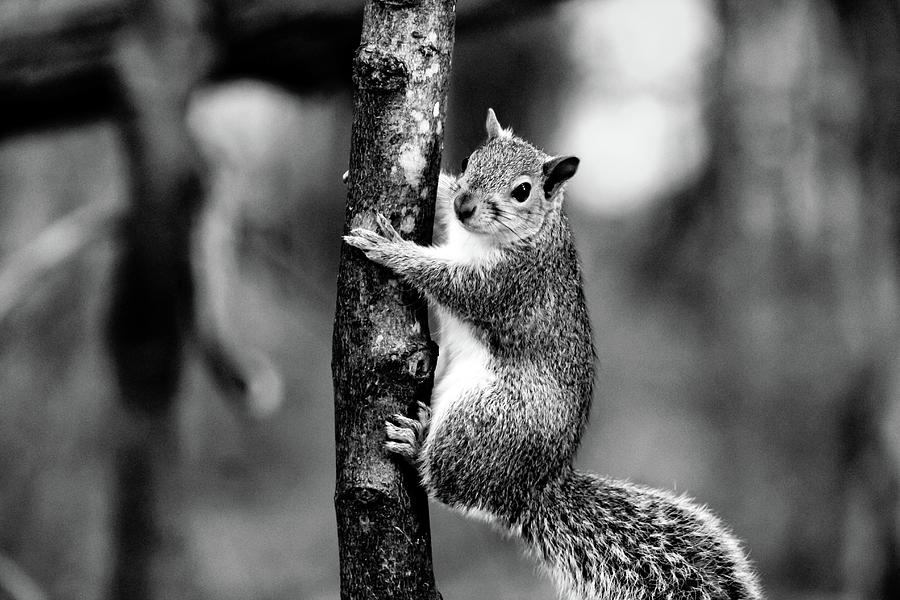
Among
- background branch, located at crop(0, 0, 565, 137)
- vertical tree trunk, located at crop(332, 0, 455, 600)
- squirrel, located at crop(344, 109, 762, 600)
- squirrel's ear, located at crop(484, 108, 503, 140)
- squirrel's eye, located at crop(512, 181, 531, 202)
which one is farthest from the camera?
background branch, located at crop(0, 0, 565, 137)

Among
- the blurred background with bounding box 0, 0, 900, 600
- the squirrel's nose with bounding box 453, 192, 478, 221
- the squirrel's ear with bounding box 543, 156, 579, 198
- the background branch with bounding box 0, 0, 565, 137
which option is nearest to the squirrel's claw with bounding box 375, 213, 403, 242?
the squirrel's nose with bounding box 453, 192, 478, 221

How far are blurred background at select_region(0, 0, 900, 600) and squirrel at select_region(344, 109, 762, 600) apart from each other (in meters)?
1.30

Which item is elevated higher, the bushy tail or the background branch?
the background branch

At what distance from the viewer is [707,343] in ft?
15.8

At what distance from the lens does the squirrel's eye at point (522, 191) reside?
1.86 m

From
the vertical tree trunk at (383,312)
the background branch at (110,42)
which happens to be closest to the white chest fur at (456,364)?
the vertical tree trunk at (383,312)

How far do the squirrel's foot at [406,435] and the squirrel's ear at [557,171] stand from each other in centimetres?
64

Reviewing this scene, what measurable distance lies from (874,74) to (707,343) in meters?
1.55

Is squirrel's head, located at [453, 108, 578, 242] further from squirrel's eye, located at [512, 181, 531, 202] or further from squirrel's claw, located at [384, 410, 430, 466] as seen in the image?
squirrel's claw, located at [384, 410, 430, 466]

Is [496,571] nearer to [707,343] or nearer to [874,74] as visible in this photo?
[707,343]

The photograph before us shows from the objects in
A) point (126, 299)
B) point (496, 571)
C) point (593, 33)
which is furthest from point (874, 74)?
point (126, 299)

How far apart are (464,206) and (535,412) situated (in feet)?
1.40

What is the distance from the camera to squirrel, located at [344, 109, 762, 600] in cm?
172

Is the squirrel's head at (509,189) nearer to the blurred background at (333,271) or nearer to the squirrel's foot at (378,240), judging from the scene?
the squirrel's foot at (378,240)
